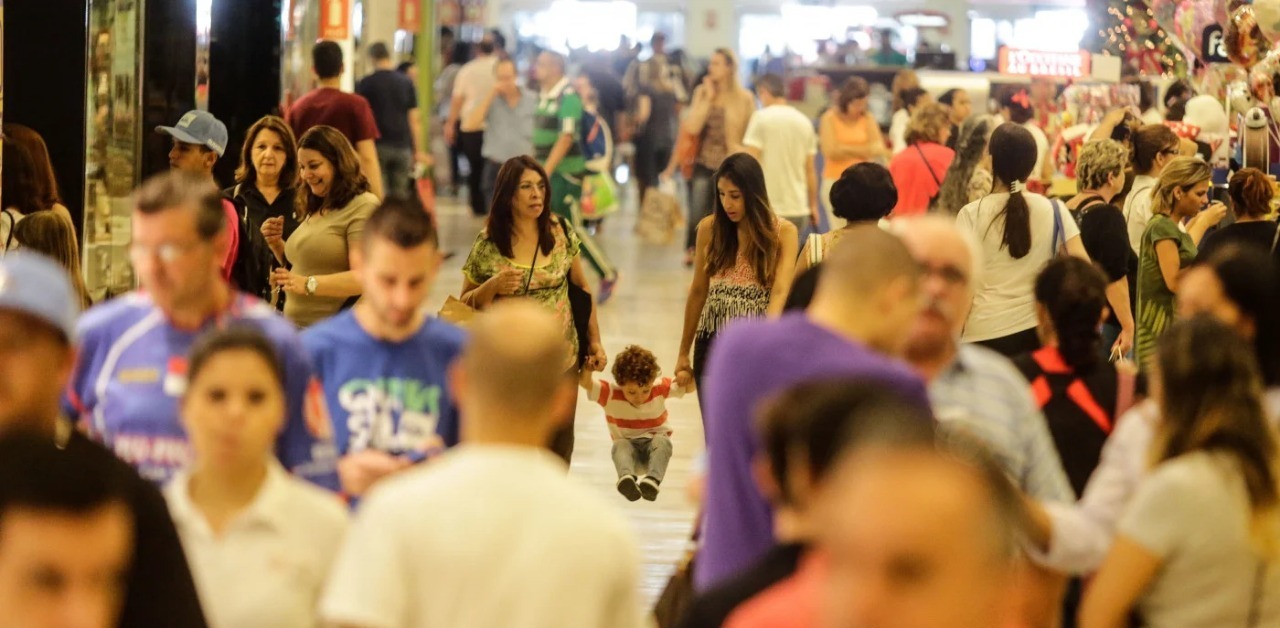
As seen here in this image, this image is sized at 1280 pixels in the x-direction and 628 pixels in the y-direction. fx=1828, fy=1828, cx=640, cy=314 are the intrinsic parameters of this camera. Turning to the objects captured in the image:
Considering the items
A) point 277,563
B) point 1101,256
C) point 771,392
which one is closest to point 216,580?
point 277,563

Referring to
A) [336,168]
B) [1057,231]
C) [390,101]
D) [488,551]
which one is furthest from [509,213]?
[390,101]

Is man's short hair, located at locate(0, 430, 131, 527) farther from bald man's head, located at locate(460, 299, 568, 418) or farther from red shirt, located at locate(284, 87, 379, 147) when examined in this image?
red shirt, located at locate(284, 87, 379, 147)

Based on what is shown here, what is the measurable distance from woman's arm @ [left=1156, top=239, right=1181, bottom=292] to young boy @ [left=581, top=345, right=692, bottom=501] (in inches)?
86.7

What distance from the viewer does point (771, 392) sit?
137 inches

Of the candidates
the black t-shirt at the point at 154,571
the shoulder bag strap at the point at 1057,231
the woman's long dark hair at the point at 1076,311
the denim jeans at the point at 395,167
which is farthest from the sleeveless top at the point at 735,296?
the denim jeans at the point at 395,167

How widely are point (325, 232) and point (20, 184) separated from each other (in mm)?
1317

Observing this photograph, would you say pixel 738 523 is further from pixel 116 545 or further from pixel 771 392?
pixel 116 545

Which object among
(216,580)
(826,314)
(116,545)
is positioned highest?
(826,314)

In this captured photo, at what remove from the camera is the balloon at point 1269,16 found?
10.0 meters

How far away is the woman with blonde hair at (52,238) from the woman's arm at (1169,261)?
4.53 m

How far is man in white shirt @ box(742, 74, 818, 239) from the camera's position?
1343 centimetres

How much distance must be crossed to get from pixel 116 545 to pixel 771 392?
136 centimetres

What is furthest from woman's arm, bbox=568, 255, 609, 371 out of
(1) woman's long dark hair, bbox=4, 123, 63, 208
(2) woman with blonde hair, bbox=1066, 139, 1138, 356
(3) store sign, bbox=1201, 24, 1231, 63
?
(3) store sign, bbox=1201, 24, 1231, 63

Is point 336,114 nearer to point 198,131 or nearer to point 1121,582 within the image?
point 198,131
